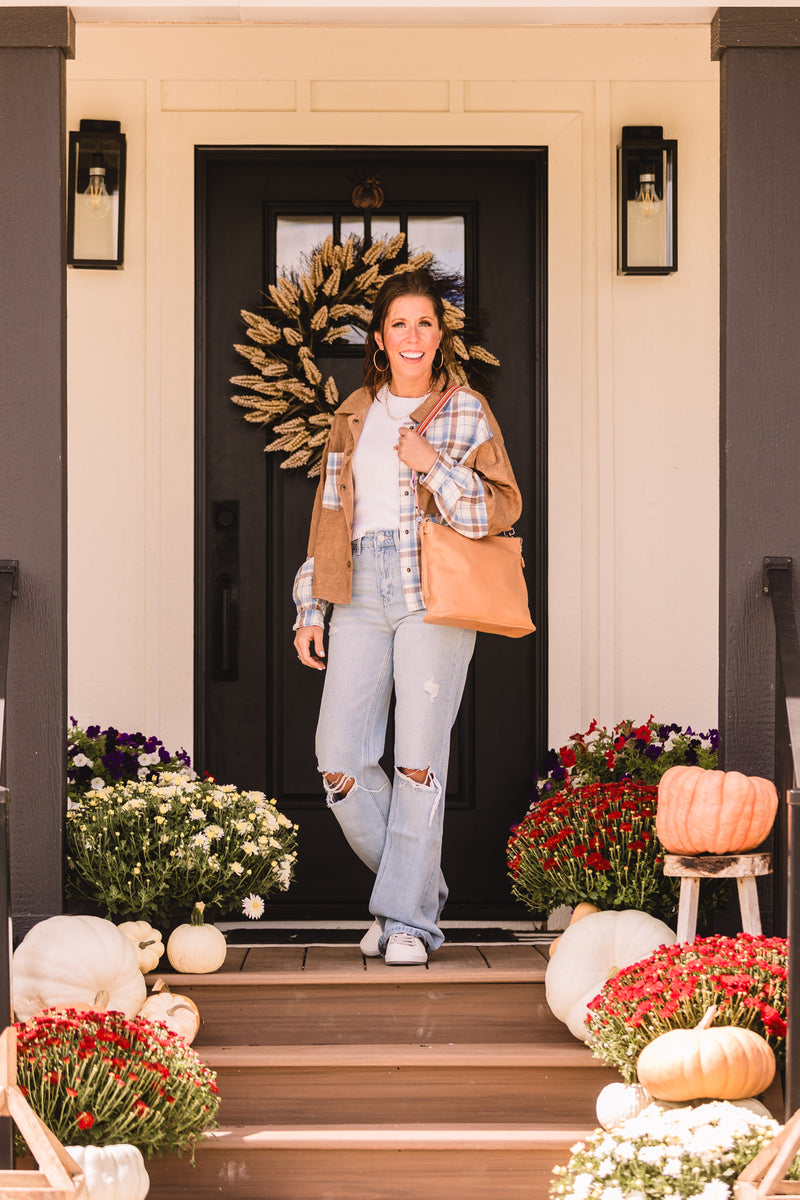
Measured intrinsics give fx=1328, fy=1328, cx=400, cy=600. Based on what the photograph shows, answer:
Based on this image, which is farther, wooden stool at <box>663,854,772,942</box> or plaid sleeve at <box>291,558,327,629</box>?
plaid sleeve at <box>291,558,327,629</box>

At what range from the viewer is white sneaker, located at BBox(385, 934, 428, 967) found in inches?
128

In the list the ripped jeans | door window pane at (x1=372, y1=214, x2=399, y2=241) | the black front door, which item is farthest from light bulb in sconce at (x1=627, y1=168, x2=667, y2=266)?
the ripped jeans

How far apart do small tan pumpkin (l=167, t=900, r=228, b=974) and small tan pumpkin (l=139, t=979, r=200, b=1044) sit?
22 centimetres

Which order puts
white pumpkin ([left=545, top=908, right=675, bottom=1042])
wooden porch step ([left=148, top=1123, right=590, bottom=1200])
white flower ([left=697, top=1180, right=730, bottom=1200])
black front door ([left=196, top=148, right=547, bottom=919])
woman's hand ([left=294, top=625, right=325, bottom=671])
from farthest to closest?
black front door ([left=196, top=148, right=547, bottom=919])
woman's hand ([left=294, top=625, right=325, bottom=671])
white pumpkin ([left=545, top=908, right=675, bottom=1042])
wooden porch step ([left=148, top=1123, right=590, bottom=1200])
white flower ([left=697, top=1180, right=730, bottom=1200])

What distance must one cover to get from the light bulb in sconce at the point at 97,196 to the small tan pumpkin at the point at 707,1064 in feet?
10.2

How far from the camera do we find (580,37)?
4.41 meters

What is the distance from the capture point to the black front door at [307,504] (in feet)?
14.5

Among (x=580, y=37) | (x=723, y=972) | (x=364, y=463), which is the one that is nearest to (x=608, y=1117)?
(x=723, y=972)

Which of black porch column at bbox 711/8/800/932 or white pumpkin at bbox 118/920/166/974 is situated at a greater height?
black porch column at bbox 711/8/800/932

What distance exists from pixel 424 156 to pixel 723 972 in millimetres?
2892

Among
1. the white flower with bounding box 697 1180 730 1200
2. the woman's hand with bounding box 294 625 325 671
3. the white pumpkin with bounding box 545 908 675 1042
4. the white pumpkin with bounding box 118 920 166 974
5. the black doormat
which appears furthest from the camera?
the black doormat

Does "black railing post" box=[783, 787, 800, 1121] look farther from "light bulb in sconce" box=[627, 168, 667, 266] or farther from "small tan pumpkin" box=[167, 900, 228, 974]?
"light bulb in sconce" box=[627, 168, 667, 266]

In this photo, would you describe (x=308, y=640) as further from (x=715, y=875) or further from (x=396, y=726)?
(x=715, y=875)

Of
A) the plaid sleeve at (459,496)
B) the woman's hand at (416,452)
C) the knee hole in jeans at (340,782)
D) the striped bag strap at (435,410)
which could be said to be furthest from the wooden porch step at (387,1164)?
the striped bag strap at (435,410)
